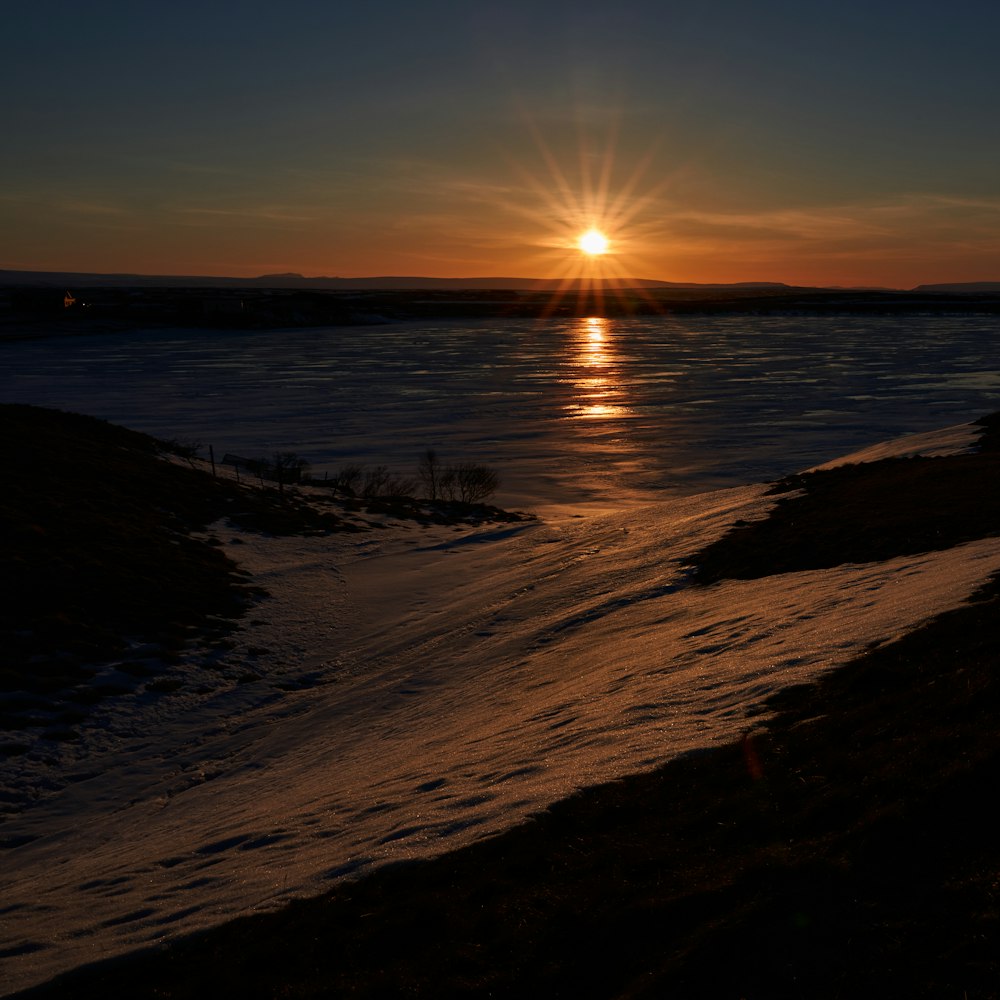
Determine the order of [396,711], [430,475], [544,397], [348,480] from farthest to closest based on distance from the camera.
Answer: [544,397] → [430,475] → [348,480] → [396,711]

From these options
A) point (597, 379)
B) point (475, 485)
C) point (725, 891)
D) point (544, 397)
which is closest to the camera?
point (725, 891)

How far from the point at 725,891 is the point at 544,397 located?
67172 millimetres

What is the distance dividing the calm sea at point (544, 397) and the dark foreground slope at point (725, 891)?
2906cm

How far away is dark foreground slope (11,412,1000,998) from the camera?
5215mm

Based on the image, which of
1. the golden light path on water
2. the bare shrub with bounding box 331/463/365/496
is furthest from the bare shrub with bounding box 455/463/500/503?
the golden light path on water

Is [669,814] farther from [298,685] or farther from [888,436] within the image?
[888,436]

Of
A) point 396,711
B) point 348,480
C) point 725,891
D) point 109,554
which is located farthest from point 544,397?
point 725,891

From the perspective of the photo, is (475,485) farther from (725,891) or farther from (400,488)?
(725,891)

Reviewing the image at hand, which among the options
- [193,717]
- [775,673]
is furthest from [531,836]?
[193,717]

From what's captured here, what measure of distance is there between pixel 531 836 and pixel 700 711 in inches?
122

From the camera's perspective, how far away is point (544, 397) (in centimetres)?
7225

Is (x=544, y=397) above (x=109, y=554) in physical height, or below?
above

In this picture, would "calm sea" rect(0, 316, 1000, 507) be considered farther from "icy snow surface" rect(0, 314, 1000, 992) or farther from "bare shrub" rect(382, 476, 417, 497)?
"icy snow surface" rect(0, 314, 1000, 992)

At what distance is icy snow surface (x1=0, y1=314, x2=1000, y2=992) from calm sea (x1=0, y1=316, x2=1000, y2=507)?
51.0ft
